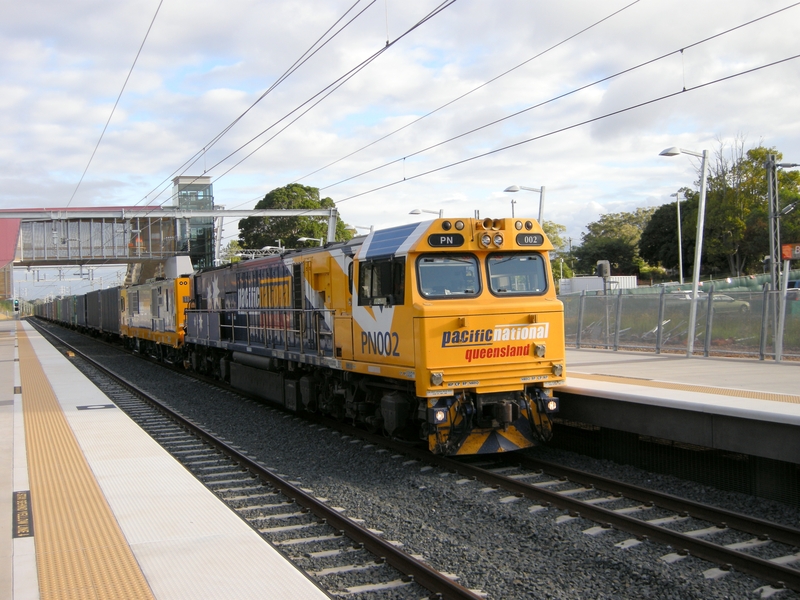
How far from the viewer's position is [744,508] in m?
7.92

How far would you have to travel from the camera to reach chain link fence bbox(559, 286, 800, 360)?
1551 centimetres

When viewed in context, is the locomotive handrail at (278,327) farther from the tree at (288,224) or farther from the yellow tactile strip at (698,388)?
the tree at (288,224)

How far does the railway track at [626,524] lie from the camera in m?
6.07

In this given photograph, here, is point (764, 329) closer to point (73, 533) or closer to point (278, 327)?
point (278, 327)

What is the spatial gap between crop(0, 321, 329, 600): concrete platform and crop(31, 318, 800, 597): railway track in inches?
31.3

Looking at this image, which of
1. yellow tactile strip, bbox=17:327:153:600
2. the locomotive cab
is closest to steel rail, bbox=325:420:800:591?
the locomotive cab

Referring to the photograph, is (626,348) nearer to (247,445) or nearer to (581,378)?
(581,378)

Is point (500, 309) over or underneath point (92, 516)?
over

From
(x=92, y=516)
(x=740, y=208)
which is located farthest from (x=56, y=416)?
(x=740, y=208)

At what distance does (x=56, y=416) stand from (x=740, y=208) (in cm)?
4538

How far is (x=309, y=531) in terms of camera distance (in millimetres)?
7293

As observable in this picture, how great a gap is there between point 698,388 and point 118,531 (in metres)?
8.19

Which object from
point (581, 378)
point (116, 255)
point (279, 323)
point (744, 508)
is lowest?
point (744, 508)

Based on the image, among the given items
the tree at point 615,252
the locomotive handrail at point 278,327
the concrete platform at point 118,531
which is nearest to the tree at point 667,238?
the tree at point 615,252
